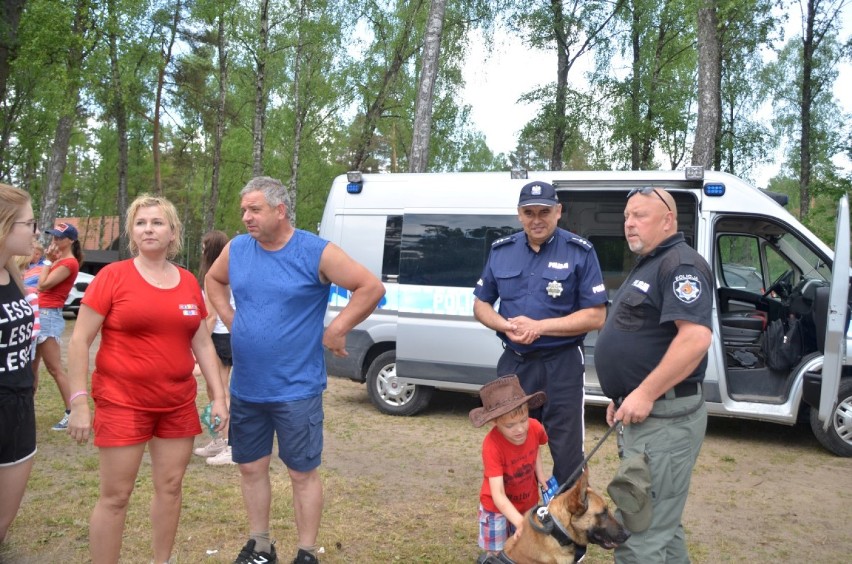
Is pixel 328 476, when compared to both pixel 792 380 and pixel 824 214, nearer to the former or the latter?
pixel 792 380

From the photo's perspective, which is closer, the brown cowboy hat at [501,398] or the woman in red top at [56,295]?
the brown cowboy hat at [501,398]

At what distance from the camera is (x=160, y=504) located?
10.7 feet

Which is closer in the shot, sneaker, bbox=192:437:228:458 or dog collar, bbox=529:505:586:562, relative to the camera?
dog collar, bbox=529:505:586:562

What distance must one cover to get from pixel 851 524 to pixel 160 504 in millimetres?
4308

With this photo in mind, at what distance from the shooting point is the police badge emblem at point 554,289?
364 cm

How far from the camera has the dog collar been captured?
2.63 metres

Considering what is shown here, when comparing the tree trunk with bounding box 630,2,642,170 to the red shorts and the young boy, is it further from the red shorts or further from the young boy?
the red shorts

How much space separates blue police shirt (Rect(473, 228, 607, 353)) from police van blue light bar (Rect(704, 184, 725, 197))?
3.29m

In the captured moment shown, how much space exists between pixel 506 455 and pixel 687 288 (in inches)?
47.3

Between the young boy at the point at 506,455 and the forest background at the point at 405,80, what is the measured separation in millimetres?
9488

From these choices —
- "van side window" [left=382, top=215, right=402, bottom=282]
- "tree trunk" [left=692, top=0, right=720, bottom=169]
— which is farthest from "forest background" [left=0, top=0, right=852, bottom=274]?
"van side window" [left=382, top=215, right=402, bottom=282]

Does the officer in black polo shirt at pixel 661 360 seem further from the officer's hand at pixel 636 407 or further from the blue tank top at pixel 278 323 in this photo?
the blue tank top at pixel 278 323

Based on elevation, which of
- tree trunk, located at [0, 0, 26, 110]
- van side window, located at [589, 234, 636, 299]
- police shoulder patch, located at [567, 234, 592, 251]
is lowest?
police shoulder patch, located at [567, 234, 592, 251]

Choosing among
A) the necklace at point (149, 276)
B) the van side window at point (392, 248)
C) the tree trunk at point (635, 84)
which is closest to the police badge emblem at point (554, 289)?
the necklace at point (149, 276)
